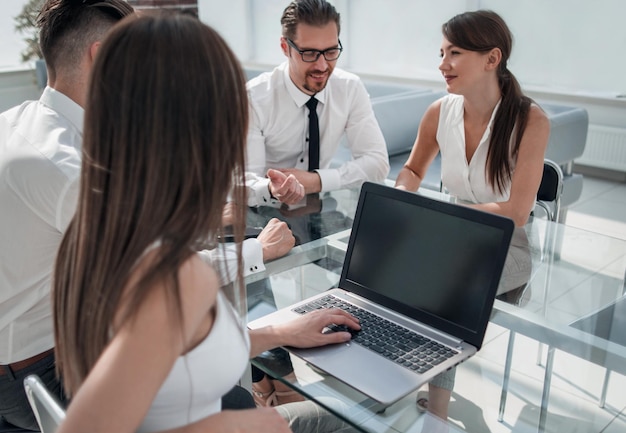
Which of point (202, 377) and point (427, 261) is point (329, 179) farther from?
point (202, 377)

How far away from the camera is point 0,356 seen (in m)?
1.28

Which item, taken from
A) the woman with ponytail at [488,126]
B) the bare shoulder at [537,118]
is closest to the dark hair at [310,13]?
the woman with ponytail at [488,126]

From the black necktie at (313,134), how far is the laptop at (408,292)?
3.57 ft

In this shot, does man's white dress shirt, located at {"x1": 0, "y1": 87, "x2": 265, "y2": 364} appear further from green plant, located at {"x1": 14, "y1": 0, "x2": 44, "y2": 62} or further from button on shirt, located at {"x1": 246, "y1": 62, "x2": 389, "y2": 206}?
green plant, located at {"x1": 14, "y1": 0, "x2": 44, "y2": 62}

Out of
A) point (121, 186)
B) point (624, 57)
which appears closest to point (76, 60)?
point (121, 186)

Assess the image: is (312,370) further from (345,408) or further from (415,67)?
(415,67)

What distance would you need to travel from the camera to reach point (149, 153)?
2.45 feet

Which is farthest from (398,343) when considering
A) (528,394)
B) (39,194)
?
(39,194)

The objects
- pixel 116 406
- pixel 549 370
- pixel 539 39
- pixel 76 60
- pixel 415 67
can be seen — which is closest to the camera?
pixel 116 406

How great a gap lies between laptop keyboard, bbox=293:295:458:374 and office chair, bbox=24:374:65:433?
52 cm

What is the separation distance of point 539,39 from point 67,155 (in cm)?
428

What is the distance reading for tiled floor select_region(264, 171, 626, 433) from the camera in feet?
3.46

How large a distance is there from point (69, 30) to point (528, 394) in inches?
48.2

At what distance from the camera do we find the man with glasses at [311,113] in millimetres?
2199
